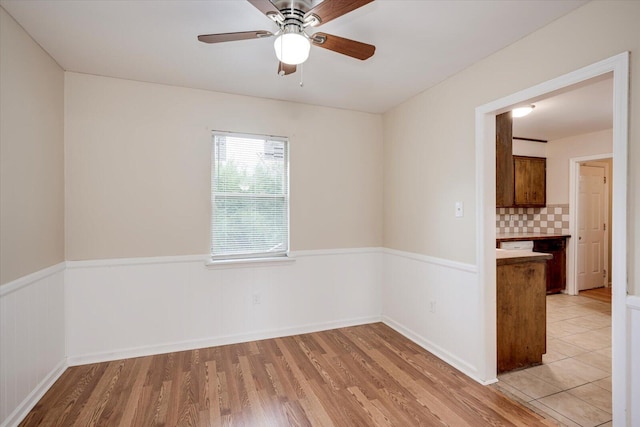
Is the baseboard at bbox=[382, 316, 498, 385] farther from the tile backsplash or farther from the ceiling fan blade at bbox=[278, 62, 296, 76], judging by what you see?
the tile backsplash

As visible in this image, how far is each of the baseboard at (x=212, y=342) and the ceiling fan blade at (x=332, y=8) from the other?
2.92 m

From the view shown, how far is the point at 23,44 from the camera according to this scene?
2072 millimetres

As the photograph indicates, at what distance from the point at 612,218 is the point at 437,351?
1.84 meters

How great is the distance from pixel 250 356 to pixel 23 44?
116 inches

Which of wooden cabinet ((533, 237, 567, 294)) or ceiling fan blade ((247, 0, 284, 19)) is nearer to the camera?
ceiling fan blade ((247, 0, 284, 19))

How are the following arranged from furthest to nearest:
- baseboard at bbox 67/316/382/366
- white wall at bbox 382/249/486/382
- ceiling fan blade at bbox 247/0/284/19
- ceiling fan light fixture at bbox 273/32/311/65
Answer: baseboard at bbox 67/316/382/366, white wall at bbox 382/249/486/382, ceiling fan light fixture at bbox 273/32/311/65, ceiling fan blade at bbox 247/0/284/19

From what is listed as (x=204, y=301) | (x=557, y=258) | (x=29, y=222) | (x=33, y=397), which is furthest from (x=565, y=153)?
(x=33, y=397)

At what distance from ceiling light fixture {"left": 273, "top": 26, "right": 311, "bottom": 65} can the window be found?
1.74m

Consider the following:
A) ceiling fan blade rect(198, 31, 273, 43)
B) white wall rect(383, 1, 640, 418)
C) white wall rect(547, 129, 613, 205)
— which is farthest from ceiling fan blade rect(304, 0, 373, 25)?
white wall rect(547, 129, 613, 205)

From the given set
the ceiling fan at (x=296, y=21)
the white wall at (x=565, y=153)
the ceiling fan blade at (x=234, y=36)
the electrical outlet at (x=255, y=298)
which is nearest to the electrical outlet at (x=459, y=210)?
the ceiling fan at (x=296, y=21)

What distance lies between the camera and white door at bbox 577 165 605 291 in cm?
516

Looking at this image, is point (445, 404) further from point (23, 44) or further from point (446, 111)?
point (23, 44)

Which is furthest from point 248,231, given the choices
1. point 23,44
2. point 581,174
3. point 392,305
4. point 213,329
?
point 581,174

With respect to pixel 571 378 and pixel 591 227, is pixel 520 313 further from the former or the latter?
pixel 591 227
